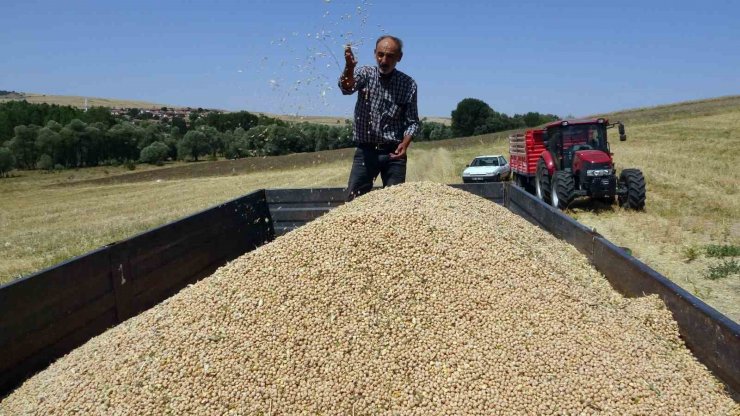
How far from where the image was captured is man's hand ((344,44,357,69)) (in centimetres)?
396

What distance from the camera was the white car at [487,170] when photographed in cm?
1670

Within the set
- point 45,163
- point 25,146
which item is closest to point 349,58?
point 45,163

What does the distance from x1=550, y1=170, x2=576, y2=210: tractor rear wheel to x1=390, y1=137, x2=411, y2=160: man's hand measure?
620 centimetres

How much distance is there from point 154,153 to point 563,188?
33321mm

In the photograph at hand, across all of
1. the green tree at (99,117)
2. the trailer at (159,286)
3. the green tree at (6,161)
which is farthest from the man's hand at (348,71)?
the green tree at (99,117)

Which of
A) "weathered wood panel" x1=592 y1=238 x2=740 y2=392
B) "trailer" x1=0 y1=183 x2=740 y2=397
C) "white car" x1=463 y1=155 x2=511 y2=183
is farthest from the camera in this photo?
"white car" x1=463 y1=155 x2=511 y2=183

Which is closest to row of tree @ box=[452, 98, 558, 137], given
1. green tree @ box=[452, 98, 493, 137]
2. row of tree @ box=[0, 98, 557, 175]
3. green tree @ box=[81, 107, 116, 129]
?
green tree @ box=[452, 98, 493, 137]

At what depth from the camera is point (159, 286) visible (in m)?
3.48

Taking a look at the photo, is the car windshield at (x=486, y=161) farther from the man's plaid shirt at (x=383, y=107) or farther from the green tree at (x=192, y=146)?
the green tree at (x=192, y=146)

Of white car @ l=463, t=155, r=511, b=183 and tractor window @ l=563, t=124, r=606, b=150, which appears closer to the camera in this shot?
tractor window @ l=563, t=124, r=606, b=150

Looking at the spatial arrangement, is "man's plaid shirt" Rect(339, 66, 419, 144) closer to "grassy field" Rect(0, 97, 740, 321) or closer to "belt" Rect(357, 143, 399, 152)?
"belt" Rect(357, 143, 399, 152)

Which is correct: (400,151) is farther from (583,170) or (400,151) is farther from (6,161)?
(6,161)

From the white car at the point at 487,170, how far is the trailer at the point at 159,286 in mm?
11964

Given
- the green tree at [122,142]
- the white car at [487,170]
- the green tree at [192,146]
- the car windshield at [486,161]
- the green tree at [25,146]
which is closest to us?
the white car at [487,170]
